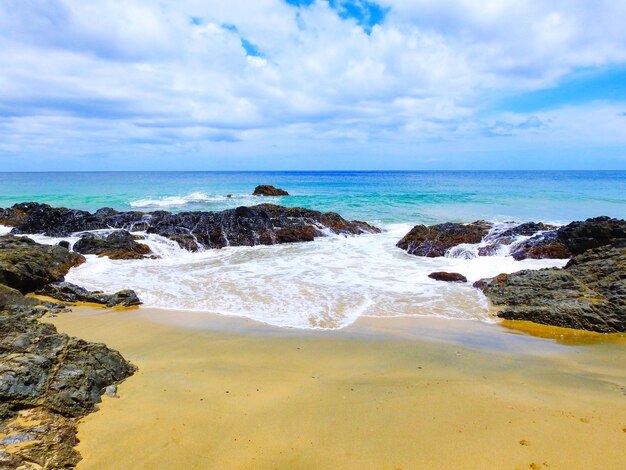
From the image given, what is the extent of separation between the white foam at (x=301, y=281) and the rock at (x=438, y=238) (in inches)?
20.2

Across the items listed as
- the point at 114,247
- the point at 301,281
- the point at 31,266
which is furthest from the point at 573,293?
the point at 114,247

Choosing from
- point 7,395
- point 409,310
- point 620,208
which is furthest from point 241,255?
point 620,208

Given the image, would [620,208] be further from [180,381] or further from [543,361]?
[180,381]

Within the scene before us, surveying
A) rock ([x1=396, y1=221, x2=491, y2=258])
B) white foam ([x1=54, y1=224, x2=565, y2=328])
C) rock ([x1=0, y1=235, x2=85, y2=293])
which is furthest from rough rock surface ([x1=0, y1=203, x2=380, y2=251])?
rock ([x1=0, y1=235, x2=85, y2=293])

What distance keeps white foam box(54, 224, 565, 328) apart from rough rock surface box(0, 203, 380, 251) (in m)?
1.08

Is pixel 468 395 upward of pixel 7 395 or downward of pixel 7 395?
downward

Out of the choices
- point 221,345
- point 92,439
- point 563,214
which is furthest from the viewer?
point 563,214

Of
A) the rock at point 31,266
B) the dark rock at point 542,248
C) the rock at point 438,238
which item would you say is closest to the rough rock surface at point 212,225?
the rock at point 438,238

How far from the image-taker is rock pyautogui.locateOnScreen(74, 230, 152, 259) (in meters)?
14.2

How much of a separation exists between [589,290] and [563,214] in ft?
83.5

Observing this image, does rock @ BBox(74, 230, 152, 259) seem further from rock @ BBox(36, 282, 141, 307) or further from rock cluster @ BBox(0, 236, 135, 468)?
rock cluster @ BBox(0, 236, 135, 468)

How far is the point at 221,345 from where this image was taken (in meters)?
6.54

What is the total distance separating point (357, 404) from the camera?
15.1 feet

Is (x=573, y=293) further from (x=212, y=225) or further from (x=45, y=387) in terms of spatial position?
(x=212, y=225)
